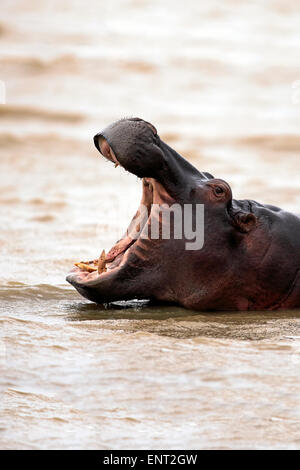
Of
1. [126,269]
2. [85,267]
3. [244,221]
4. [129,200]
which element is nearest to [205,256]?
[244,221]

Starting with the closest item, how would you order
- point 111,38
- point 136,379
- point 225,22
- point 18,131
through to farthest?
1. point 136,379
2. point 18,131
3. point 111,38
4. point 225,22

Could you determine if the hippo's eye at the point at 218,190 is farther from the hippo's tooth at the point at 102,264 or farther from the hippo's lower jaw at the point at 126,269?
the hippo's tooth at the point at 102,264

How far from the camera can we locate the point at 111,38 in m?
14.9

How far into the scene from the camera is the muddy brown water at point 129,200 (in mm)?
3652

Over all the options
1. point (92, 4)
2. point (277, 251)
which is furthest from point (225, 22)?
point (277, 251)

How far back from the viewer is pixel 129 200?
9.35m

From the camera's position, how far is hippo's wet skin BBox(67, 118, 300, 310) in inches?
188

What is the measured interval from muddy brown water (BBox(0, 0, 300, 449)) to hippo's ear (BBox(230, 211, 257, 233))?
0.42 m

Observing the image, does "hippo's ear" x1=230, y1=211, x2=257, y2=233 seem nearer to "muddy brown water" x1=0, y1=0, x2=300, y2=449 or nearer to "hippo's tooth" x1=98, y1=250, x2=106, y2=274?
"muddy brown water" x1=0, y1=0, x2=300, y2=449

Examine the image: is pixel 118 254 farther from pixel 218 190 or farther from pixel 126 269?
pixel 218 190

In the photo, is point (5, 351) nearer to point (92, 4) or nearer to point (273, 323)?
point (273, 323)

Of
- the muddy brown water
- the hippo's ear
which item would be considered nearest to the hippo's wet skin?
the hippo's ear

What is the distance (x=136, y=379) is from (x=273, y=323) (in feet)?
3.49

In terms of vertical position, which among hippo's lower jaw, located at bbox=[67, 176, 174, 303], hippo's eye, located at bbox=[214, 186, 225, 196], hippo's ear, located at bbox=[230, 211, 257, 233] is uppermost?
hippo's eye, located at bbox=[214, 186, 225, 196]
